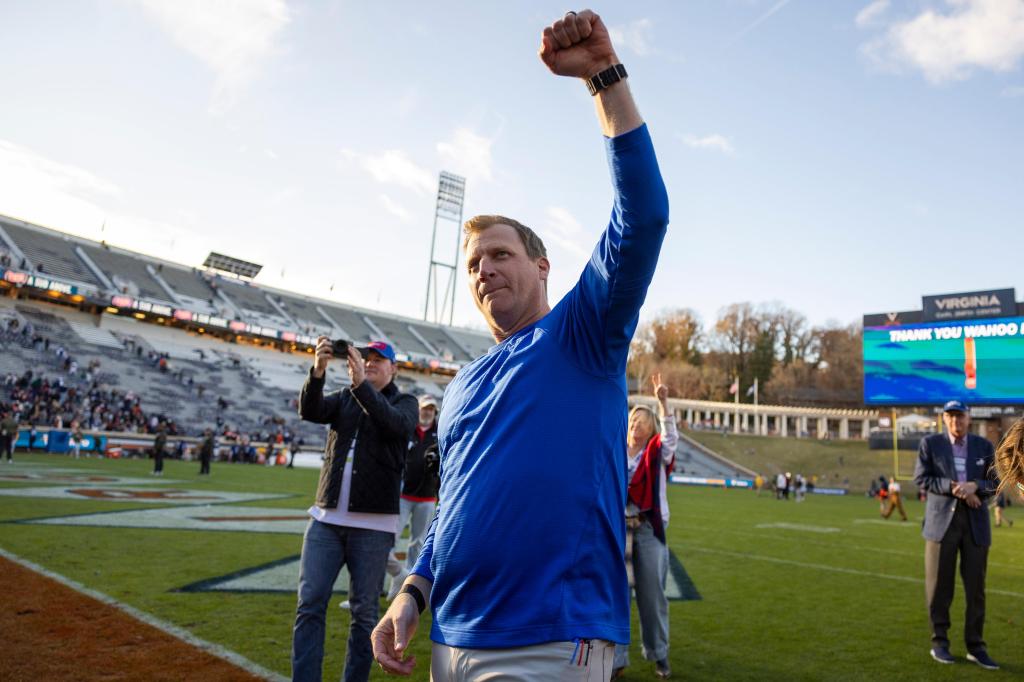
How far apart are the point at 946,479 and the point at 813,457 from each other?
60.4 metres

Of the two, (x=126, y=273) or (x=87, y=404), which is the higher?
(x=126, y=273)

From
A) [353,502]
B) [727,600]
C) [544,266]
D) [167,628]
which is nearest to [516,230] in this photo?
[544,266]

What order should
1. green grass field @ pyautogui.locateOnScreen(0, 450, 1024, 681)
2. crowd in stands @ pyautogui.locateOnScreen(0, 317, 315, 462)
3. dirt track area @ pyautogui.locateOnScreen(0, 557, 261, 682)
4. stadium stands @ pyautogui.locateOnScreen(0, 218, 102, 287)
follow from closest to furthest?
dirt track area @ pyautogui.locateOnScreen(0, 557, 261, 682) → green grass field @ pyautogui.locateOnScreen(0, 450, 1024, 681) → crowd in stands @ pyautogui.locateOnScreen(0, 317, 315, 462) → stadium stands @ pyautogui.locateOnScreen(0, 218, 102, 287)

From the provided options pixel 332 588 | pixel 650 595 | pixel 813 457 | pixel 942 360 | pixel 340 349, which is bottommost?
pixel 650 595

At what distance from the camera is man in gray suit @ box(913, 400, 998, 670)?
5949 millimetres

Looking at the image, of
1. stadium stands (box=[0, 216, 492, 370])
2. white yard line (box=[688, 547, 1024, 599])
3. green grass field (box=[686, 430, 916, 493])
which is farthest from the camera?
green grass field (box=[686, 430, 916, 493])

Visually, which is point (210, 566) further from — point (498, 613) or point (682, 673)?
point (498, 613)

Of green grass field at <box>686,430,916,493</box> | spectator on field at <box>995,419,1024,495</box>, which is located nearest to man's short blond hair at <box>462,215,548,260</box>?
spectator on field at <box>995,419,1024,495</box>

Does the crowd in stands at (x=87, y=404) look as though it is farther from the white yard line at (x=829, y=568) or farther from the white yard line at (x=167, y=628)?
the white yard line at (x=829, y=568)

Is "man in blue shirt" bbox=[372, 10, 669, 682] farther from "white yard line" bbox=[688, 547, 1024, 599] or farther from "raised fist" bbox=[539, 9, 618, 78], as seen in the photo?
"white yard line" bbox=[688, 547, 1024, 599]

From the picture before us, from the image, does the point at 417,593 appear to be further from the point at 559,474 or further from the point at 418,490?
the point at 418,490

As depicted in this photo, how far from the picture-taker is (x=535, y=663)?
1.67 metres

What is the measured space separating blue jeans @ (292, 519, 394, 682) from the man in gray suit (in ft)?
16.3

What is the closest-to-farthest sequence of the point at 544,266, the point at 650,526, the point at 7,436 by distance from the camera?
1. the point at 544,266
2. the point at 650,526
3. the point at 7,436
